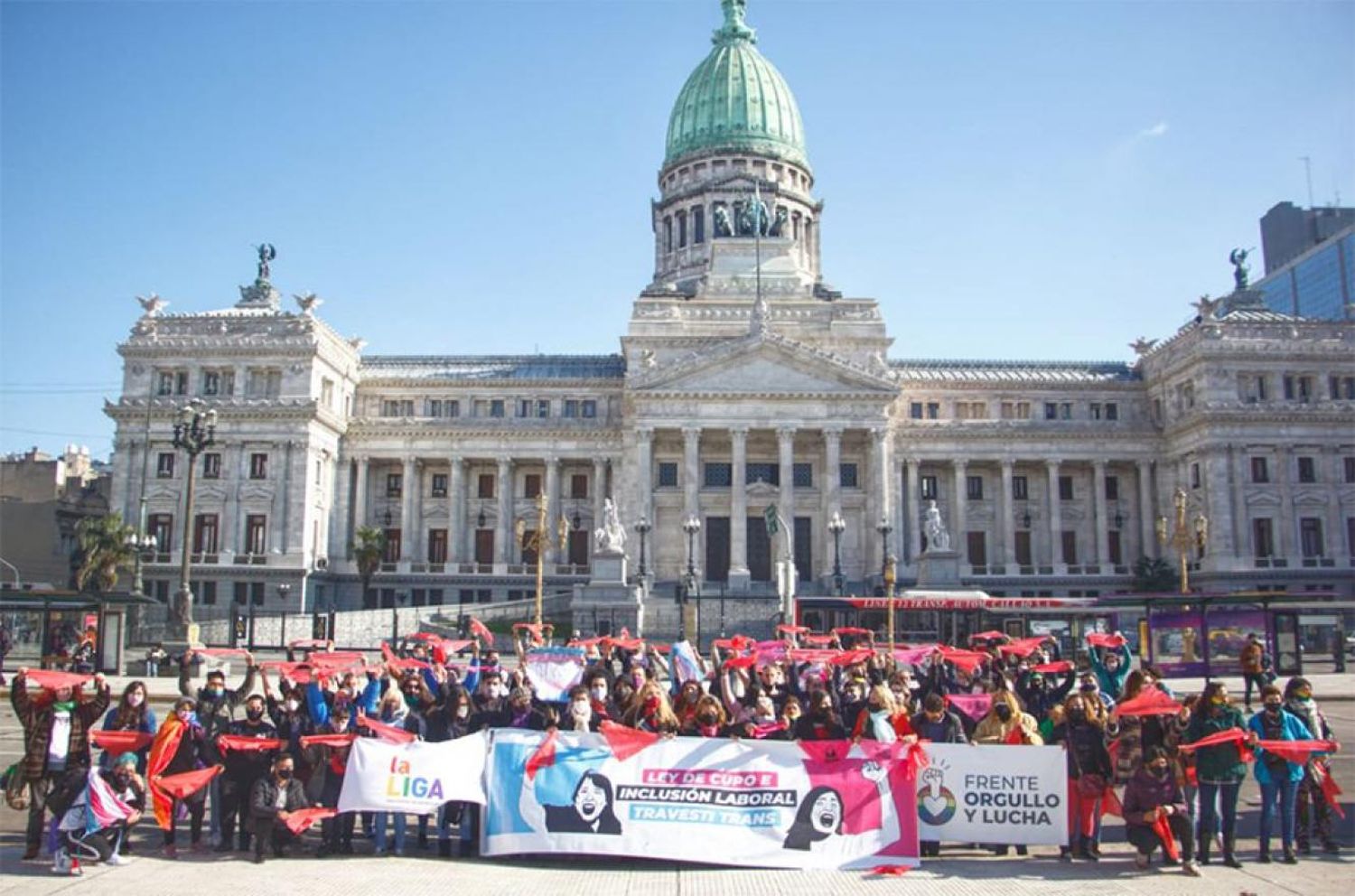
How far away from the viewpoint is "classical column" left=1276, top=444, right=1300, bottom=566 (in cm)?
6462

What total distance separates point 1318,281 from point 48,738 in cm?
15834

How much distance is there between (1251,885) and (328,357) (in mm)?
62985

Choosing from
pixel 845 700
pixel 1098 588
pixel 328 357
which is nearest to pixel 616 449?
pixel 328 357

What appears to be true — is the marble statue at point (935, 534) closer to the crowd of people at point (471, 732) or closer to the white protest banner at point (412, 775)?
the crowd of people at point (471, 732)

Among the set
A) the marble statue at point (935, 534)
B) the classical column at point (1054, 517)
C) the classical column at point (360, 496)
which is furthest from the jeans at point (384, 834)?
the classical column at point (1054, 517)

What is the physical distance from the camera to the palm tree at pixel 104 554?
55219mm

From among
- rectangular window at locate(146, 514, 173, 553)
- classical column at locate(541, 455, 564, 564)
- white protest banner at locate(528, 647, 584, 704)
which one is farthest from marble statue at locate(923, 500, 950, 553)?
rectangular window at locate(146, 514, 173, 553)

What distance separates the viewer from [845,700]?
1638 cm

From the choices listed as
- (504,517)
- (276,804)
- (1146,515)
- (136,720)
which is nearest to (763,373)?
(504,517)

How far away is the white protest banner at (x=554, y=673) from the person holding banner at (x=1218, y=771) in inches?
416

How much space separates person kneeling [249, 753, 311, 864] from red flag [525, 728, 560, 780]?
2827 mm

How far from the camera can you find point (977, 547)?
71.1 m

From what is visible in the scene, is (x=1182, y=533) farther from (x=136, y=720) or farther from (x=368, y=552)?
(x=368, y=552)

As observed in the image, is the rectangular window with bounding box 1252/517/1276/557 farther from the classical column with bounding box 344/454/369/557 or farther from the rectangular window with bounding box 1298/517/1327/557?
the classical column with bounding box 344/454/369/557
